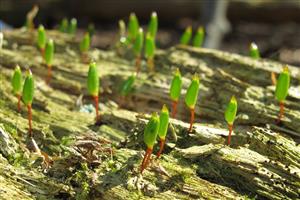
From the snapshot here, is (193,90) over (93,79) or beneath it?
over

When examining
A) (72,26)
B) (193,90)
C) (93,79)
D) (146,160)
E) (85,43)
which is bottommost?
(146,160)

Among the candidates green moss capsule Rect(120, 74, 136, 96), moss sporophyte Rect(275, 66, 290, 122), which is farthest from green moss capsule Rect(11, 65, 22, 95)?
moss sporophyte Rect(275, 66, 290, 122)

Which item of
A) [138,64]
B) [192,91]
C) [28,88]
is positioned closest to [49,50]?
[28,88]

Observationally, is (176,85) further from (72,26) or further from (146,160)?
(72,26)

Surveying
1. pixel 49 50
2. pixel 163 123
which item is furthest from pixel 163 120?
pixel 49 50

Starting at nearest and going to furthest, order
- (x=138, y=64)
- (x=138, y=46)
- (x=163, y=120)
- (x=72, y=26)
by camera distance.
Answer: (x=163, y=120) → (x=138, y=46) → (x=138, y=64) → (x=72, y=26)

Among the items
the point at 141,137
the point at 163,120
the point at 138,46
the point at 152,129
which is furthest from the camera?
the point at 138,46

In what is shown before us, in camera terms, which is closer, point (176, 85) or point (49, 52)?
point (176, 85)
